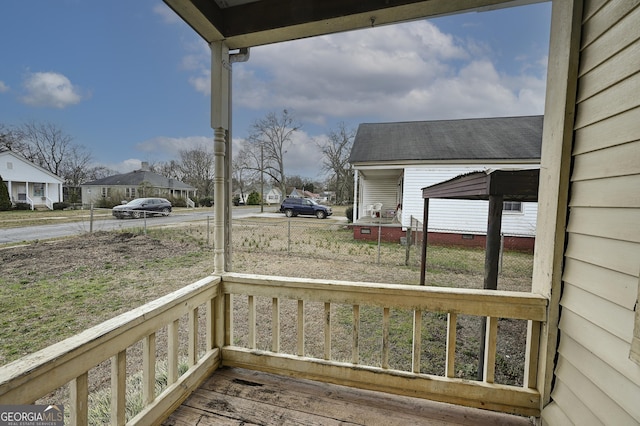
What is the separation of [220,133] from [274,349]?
1442 mm

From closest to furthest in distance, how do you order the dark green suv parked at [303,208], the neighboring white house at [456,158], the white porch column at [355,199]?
the neighboring white house at [456,158], the white porch column at [355,199], the dark green suv parked at [303,208]

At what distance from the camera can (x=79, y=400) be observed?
0.95 m

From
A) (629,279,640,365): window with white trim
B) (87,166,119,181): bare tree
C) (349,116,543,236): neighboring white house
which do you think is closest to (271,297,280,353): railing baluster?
(87,166,119,181): bare tree

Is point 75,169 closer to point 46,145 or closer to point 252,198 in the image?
point 46,145

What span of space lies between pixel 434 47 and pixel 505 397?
2.34m

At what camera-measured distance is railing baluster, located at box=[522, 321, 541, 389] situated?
51.3 inches

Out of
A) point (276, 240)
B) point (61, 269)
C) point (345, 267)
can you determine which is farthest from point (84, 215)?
point (276, 240)

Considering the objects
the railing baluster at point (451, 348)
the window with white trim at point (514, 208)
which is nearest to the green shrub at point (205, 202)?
the railing baluster at point (451, 348)

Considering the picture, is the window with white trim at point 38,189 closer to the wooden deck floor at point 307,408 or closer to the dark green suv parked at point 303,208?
the wooden deck floor at point 307,408

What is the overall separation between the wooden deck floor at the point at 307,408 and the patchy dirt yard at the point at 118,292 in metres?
0.79

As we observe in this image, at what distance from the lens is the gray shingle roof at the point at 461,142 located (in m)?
7.02

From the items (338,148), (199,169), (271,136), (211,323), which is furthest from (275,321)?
(338,148)

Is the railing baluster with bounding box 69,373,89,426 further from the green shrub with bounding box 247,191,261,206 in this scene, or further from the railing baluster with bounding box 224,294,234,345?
the green shrub with bounding box 247,191,261,206

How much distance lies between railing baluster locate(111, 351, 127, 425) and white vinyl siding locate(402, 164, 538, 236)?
24.0ft
